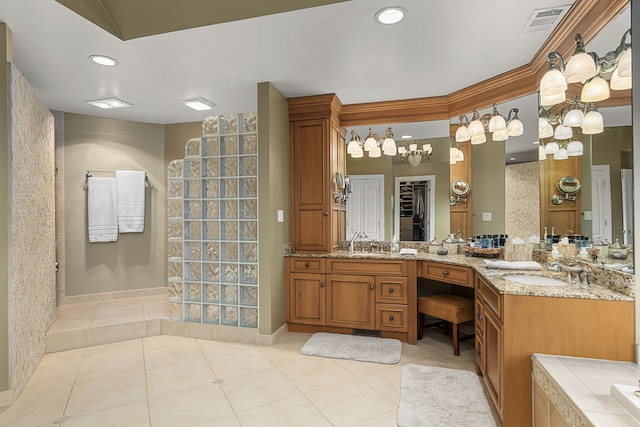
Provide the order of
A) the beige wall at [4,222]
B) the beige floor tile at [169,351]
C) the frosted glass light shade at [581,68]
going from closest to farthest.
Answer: the frosted glass light shade at [581,68] → the beige wall at [4,222] → the beige floor tile at [169,351]

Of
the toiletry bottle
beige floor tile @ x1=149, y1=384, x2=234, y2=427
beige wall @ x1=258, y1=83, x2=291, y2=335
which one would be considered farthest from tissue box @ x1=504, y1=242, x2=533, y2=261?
→ beige floor tile @ x1=149, y1=384, x2=234, y2=427

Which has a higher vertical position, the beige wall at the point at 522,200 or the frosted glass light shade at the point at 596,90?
the frosted glass light shade at the point at 596,90

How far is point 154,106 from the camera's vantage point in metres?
3.85

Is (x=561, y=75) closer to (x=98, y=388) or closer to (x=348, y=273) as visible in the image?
(x=348, y=273)

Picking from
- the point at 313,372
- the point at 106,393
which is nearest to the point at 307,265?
the point at 313,372

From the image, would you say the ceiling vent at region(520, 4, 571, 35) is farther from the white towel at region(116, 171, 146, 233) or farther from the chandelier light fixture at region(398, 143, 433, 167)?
the white towel at region(116, 171, 146, 233)

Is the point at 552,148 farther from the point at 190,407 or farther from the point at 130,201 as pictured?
the point at 130,201

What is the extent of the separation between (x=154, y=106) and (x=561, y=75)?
382 centimetres

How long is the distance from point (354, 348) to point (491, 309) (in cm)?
138

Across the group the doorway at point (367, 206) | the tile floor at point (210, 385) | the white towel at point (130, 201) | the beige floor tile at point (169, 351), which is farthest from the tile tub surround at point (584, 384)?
the white towel at point (130, 201)

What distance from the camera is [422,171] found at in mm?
3672

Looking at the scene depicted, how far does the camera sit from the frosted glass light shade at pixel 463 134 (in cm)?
328

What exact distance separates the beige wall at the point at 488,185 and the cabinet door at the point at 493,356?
1.33m

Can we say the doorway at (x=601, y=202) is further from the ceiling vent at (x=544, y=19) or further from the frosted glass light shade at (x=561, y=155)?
the ceiling vent at (x=544, y=19)
